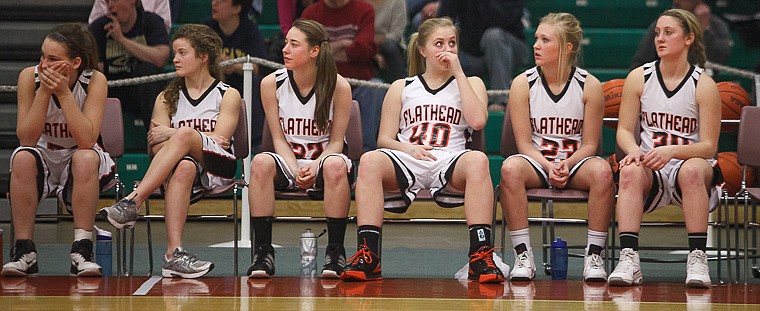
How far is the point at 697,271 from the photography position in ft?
13.7

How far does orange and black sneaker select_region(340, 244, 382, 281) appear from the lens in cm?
421

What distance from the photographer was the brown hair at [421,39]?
4.66 m

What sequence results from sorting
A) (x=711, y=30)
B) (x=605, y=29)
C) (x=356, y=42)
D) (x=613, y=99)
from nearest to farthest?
(x=613, y=99) → (x=356, y=42) → (x=711, y=30) → (x=605, y=29)

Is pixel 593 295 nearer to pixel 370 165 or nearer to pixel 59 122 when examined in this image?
pixel 370 165

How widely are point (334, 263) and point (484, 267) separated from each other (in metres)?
0.61

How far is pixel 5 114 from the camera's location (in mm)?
7555

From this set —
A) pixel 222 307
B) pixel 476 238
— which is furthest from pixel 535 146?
pixel 222 307

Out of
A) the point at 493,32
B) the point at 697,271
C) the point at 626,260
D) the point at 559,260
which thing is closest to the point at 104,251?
the point at 559,260

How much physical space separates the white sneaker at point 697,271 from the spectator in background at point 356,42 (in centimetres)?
325

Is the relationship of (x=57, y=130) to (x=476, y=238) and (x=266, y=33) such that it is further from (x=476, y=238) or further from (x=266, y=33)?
(x=266, y=33)

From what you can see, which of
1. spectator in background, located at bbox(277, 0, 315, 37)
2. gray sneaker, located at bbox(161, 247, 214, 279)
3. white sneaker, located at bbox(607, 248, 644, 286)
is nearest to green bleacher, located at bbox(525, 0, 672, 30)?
spectator in background, located at bbox(277, 0, 315, 37)

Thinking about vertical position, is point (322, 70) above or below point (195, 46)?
below

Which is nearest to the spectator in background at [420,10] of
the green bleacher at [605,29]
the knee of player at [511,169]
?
the green bleacher at [605,29]

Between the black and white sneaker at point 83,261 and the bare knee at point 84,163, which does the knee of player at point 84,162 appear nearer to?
the bare knee at point 84,163
